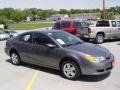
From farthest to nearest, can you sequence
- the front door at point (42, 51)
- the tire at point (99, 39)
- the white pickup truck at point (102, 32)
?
the tire at point (99, 39) < the white pickup truck at point (102, 32) < the front door at point (42, 51)

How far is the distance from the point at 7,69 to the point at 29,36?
1453 millimetres

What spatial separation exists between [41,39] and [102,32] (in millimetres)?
9215

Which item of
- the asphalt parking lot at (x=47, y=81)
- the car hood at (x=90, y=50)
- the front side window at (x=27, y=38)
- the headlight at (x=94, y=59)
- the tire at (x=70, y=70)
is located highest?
the front side window at (x=27, y=38)

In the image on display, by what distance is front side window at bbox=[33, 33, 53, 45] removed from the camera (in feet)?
27.6

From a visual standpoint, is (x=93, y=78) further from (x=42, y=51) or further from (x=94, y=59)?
(x=42, y=51)

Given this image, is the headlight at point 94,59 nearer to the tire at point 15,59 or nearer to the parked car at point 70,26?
the tire at point 15,59

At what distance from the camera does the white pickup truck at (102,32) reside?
16.6m

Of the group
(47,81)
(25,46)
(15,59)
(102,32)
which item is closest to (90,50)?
(47,81)

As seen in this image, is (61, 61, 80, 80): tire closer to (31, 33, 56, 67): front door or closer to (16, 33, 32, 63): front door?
(31, 33, 56, 67): front door

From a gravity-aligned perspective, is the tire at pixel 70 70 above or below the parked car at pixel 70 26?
below

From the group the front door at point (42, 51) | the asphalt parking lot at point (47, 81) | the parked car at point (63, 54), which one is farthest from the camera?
the front door at point (42, 51)

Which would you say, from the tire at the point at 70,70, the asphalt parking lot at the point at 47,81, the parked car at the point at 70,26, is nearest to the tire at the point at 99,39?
the parked car at the point at 70,26

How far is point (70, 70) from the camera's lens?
7609mm

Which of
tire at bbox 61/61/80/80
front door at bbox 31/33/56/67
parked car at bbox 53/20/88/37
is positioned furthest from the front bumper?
parked car at bbox 53/20/88/37
